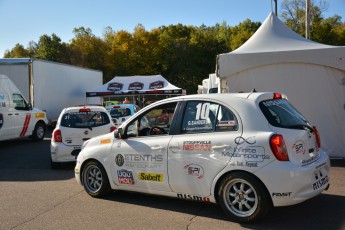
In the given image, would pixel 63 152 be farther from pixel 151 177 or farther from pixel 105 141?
pixel 151 177

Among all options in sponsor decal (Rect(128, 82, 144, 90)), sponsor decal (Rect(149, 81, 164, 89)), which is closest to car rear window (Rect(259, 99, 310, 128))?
sponsor decal (Rect(149, 81, 164, 89))

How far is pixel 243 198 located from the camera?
16.4ft

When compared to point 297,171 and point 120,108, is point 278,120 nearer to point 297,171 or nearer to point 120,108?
point 297,171

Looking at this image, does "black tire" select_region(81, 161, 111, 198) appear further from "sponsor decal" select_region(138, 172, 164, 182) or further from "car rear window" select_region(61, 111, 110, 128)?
"car rear window" select_region(61, 111, 110, 128)

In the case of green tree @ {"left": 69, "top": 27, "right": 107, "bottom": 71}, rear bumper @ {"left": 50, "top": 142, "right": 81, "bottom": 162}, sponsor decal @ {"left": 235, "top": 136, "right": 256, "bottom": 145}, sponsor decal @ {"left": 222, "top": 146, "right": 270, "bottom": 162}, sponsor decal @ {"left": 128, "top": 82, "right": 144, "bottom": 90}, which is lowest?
rear bumper @ {"left": 50, "top": 142, "right": 81, "bottom": 162}

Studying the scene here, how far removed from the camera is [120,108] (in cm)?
1498

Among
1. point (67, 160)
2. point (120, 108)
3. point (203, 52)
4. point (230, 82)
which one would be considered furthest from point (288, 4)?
point (67, 160)

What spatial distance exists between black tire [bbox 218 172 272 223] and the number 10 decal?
35.9 inches

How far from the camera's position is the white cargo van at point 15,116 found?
44.9ft

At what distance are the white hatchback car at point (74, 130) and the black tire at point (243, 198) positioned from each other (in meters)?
5.08

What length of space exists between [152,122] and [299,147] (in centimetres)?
227

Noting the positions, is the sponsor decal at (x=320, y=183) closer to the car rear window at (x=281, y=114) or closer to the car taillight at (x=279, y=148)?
the car taillight at (x=279, y=148)

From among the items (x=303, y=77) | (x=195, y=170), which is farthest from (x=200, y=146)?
(x=303, y=77)

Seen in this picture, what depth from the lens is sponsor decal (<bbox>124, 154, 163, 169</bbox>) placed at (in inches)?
224
